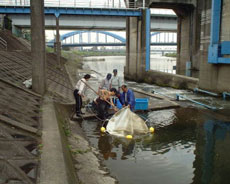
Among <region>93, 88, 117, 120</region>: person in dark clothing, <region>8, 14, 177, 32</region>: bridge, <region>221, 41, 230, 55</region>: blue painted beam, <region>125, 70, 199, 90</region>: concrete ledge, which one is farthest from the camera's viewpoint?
<region>8, 14, 177, 32</region>: bridge

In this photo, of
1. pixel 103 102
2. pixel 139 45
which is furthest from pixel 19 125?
pixel 139 45

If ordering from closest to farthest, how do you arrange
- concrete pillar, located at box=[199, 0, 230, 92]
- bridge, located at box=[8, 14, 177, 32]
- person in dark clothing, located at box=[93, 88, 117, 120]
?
1. person in dark clothing, located at box=[93, 88, 117, 120]
2. concrete pillar, located at box=[199, 0, 230, 92]
3. bridge, located at box=[8, 14, 177, 32]

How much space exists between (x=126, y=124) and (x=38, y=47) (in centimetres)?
556

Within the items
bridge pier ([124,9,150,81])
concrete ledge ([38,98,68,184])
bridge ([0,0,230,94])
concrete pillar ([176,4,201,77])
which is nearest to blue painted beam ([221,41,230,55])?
bridge ([0,0,230,94])

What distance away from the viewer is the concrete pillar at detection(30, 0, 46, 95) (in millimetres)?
11164

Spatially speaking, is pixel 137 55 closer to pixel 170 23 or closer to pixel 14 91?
pixel 170 23

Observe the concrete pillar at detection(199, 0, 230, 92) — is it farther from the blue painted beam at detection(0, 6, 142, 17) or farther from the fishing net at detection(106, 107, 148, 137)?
the fishing net at detection(106, 107, 148, 137)

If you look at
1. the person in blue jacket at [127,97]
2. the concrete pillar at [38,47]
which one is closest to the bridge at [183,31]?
the person in blue jacket at [127,97]

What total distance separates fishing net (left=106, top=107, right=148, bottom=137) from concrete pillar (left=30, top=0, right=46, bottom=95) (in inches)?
170

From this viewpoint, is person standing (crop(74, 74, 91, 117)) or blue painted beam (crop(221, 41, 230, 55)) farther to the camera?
blue painted beam (crop(221, 41, 230, 55))

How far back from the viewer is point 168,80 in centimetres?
2736

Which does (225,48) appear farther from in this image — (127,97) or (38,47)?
(38,47)

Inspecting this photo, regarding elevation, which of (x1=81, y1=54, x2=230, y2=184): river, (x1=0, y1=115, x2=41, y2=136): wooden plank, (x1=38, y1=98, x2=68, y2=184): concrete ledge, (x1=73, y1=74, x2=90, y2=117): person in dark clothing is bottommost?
(x1=81, y1=54, x2=230, y2=184): river

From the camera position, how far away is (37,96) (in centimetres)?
1082
